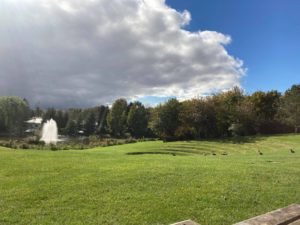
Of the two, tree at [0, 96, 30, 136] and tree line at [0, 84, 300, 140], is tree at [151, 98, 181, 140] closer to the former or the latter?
tree line at [0, 84, 300, 140]

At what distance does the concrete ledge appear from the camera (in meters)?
2.89

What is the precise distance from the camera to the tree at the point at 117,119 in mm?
76000

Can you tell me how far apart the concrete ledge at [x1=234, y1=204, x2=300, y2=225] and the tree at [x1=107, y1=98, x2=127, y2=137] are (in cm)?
7278

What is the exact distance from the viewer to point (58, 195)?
6332 millimetres

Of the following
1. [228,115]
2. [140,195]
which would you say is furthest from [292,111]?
[140,195]

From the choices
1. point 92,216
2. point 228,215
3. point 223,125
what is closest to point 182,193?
point 228,215

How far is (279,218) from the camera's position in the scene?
3051mm

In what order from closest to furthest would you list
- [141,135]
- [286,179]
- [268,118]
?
[286,179] < [268,118] < [141,135]

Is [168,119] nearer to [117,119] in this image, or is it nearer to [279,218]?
[117,119]

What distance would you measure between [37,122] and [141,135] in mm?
49050

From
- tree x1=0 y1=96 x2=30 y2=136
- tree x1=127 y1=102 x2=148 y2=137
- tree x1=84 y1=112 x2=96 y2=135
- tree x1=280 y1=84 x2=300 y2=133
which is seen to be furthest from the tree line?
tree x1=0 y1=96 x2=30 y2=136

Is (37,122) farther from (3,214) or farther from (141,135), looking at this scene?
(3,214)

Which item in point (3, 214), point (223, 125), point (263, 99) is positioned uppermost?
point (263, 99)

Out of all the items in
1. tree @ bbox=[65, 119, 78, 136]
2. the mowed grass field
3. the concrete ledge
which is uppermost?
tree @ bbox=[65, 119, 78, 136]
